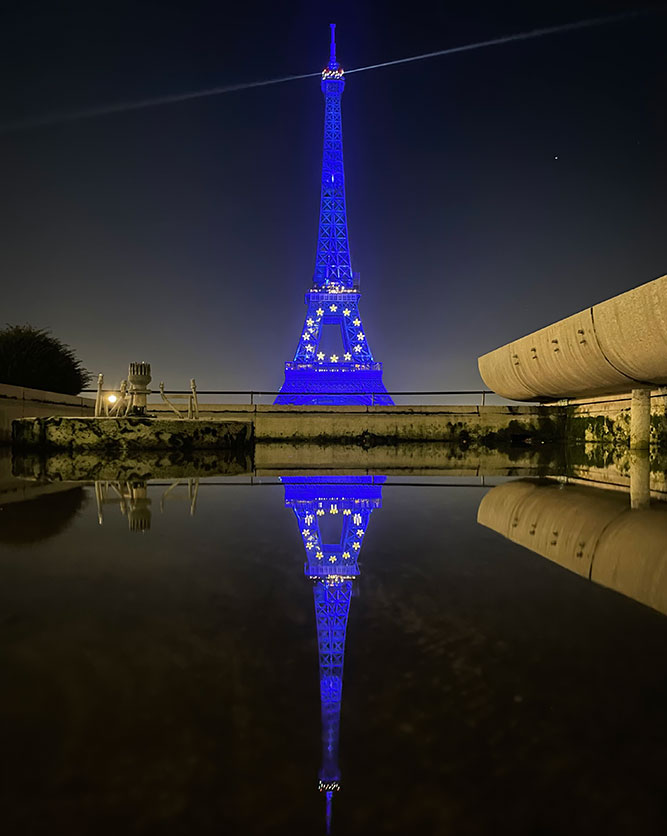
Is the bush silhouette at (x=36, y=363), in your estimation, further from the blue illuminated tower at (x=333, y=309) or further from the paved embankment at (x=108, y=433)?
the blue illuminated tower at (x=333, y=309)

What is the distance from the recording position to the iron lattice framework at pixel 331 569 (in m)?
0.54

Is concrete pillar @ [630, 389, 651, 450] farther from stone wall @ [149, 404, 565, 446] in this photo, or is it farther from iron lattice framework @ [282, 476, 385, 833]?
iron lattice framework @ [282, 476, 385, 833]

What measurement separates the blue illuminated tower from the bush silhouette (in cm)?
1399

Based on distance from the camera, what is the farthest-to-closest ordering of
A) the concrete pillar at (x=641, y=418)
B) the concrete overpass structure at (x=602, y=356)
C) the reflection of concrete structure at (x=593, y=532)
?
the concrete pillar at (x=641, y=418) → the concrete overpass structure at (x=602, y=356) → the reflection of concrete structure at (x=593, y=532)

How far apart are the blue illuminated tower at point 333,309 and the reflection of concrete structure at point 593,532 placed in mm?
20754

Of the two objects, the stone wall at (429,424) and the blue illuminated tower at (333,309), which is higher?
the blue illuminated tower at (333,309)

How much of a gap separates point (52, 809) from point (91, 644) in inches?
14.0

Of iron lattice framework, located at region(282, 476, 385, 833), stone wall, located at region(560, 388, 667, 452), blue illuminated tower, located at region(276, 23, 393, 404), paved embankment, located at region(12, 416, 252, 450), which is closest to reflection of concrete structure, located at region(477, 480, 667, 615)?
iron lattice framework, located at region(282, 476, 385, 833)

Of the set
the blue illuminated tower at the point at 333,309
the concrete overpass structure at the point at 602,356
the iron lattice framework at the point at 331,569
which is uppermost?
the blue illuminated tower at the point at 333,309

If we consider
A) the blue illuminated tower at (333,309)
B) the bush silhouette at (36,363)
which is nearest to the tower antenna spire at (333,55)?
the blue illuminated tower at (333,309)

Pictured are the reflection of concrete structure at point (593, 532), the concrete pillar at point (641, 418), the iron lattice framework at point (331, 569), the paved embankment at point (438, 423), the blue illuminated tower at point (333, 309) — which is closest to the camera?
the iron lattice framework at point (331, 569)

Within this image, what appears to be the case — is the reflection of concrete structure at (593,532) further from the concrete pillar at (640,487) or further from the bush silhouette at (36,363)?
the bush silhouette at (36,363)

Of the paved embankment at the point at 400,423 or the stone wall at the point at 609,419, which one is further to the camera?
the paved embankment at the point at 400,423

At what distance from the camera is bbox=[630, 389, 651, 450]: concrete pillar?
651 cm
